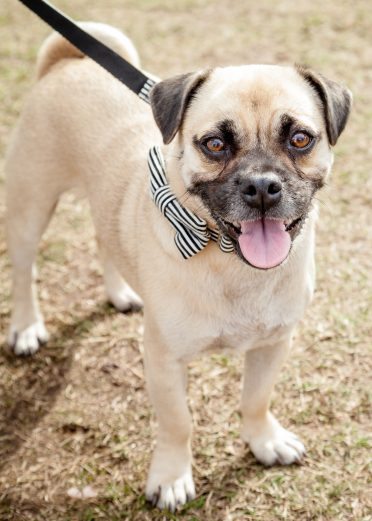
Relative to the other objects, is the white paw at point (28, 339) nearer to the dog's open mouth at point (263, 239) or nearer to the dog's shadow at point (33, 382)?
the dog's shadow at point (33, 382)

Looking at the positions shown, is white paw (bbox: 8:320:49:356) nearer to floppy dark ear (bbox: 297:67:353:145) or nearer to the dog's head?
the dog's head

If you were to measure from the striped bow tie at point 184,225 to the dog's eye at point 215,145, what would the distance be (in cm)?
31

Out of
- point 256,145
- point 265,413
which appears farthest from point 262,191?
point 265,413

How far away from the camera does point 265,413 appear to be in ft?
13.0

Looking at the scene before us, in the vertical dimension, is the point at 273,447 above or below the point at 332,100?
below

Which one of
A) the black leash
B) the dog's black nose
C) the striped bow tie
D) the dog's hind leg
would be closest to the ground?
the dog's hind leg

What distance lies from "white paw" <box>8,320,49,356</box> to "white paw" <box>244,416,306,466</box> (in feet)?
5.45

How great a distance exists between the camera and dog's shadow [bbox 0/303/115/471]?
4.33 metres

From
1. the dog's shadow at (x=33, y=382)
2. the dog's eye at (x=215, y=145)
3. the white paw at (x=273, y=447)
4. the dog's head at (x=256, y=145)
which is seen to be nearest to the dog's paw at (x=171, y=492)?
the white paw at (x=273, y=447)

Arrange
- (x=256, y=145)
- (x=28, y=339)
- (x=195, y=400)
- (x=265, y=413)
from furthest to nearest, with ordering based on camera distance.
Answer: (x=28, y=339), (x=195, y=400), (x=265, y=413), (x=256, y=145)

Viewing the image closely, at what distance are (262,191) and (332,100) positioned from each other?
62cm

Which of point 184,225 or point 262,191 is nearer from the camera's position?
point 262,191

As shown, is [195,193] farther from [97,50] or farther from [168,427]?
[168,427]

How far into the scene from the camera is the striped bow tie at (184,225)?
315 cm
